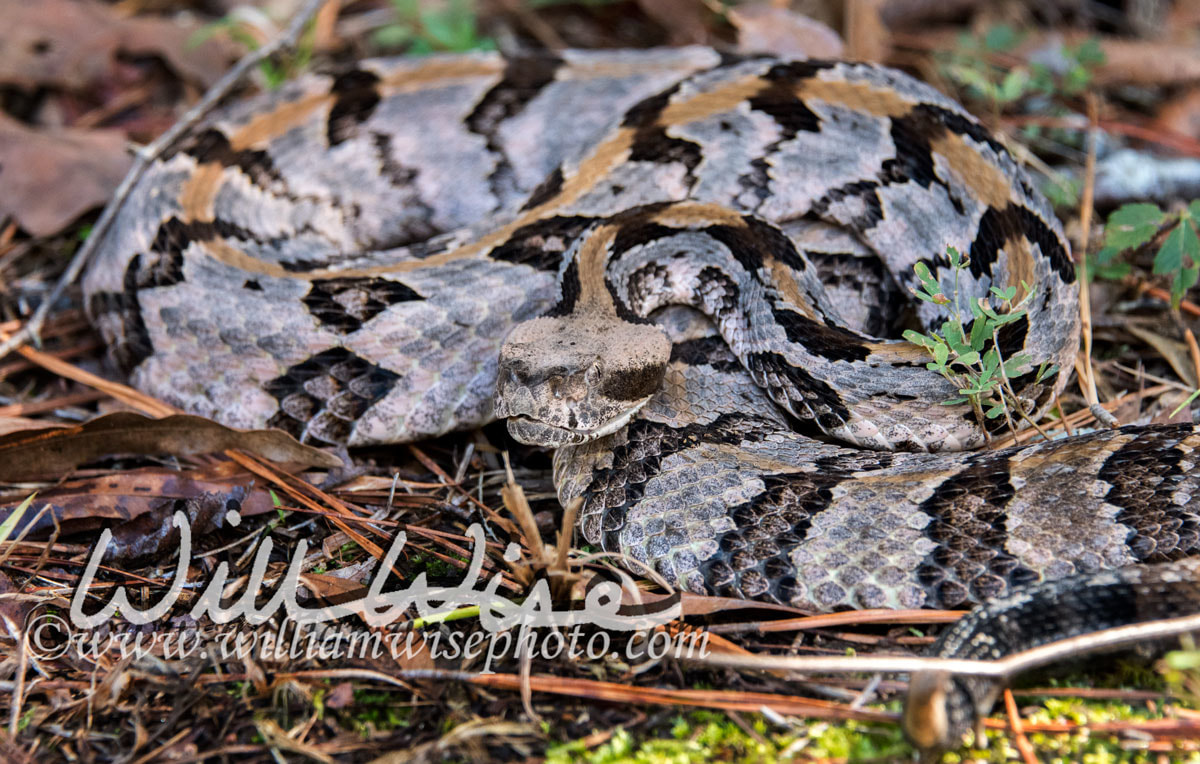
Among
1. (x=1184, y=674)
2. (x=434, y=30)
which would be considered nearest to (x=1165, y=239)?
(x=1184, y=674)

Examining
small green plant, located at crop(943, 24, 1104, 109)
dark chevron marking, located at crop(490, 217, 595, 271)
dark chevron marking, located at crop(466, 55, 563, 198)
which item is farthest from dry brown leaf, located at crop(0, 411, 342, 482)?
small green plant, located at crop(943, 24, 1104, 109)

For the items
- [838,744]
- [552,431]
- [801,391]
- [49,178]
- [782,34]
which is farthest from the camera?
[782,34]

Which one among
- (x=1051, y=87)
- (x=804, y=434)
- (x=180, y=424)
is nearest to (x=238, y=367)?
(x=180, y=424)

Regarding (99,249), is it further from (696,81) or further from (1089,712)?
(1089,712)

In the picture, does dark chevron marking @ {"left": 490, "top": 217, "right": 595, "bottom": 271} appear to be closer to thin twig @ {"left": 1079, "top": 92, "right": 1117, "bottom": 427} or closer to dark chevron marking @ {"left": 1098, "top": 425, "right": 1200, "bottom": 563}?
thin twig @ {"left": 1079, "top": 92, "right": 1117, "bottom": 427}

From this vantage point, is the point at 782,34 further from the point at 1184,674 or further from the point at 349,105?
the point at 1184,674

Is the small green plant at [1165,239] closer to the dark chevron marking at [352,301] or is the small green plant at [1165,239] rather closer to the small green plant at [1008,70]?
the small green plant at [1008,70]
